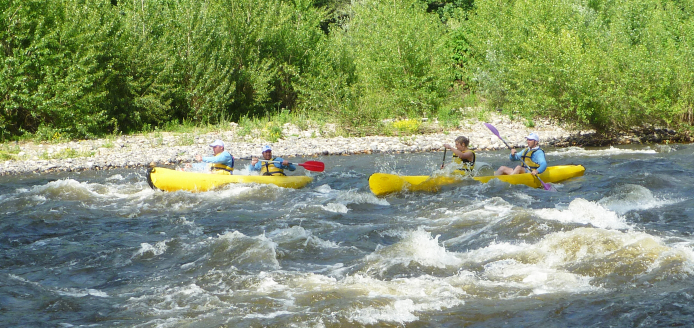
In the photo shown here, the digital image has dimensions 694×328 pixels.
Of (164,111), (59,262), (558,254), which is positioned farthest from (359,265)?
(164,111)

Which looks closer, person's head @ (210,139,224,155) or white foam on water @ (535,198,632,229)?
white foam on water @ (535,198,632,229)

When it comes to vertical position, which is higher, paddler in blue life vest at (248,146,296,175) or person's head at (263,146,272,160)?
person's head at (263,146,272,160)

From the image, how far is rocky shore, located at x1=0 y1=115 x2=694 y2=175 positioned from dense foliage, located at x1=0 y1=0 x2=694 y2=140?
577 millimetres

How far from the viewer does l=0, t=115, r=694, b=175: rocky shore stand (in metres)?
14.2

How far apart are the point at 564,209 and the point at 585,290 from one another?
2.95m

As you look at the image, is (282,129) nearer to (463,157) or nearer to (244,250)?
(463,157)

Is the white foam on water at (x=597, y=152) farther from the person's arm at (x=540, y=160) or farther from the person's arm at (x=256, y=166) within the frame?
the person's arm at (x=256, y=166)

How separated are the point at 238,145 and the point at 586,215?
393 inches

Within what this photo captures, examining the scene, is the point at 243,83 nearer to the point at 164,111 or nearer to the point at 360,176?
the point at 164,111

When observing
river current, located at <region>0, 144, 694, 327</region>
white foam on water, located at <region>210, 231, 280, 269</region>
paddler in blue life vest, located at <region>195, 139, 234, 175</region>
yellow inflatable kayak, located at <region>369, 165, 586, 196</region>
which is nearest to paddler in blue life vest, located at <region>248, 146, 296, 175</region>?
paddler in blue life vest, located at <region>195, 139, 234, 175</region>

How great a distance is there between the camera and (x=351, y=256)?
22.8ft

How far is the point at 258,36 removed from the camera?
21.4 m

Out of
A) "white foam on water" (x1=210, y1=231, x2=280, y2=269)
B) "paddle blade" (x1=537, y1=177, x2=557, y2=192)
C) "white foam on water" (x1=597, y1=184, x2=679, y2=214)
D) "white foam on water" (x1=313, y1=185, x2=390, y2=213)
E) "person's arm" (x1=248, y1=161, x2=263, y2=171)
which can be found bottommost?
"white foam on water" (x1=313, y1=185, x2=390, y2=213)

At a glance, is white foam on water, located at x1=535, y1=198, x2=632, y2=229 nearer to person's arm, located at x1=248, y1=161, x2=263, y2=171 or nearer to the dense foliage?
person's arm, located at x1=248, y1=161, x2=263, y2=171
